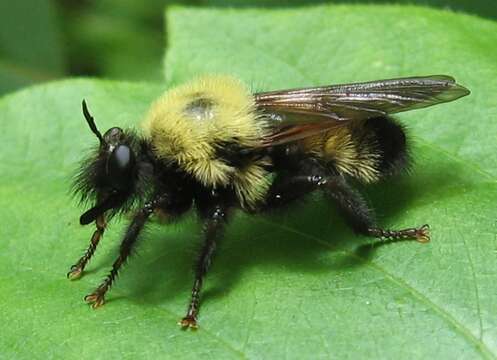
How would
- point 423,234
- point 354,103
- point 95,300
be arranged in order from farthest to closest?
point 354,103 → point 95,300 → point 423,234

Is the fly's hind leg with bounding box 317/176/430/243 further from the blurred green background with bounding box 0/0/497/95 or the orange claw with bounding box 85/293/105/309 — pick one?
the blurred green background with bounding box 0/0/497/95

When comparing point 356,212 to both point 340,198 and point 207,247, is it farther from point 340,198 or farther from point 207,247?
point 207,247

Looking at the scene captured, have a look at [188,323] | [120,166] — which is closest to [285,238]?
[188,323]

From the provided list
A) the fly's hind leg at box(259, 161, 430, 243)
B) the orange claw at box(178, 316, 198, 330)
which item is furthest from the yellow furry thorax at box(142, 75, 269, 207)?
the orange claw at box(178, 316, 198, 330)

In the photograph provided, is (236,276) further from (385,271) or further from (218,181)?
(385,271)

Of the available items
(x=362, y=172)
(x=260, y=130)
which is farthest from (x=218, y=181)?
(x=362, y=172)

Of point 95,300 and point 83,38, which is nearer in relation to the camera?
point 95,300
